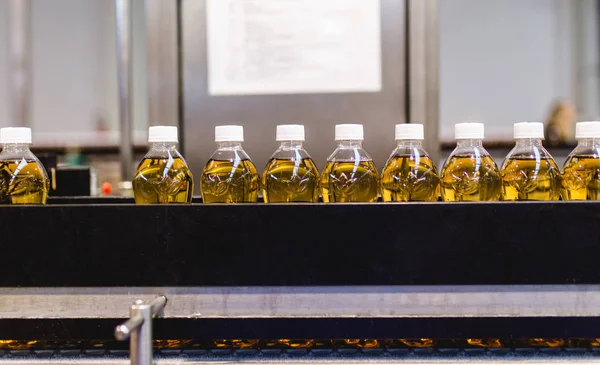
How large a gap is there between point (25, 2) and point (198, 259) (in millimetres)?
3831

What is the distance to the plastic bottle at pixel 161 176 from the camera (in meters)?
0.84

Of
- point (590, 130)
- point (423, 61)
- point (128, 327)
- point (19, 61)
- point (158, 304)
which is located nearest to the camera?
point (128, 327)

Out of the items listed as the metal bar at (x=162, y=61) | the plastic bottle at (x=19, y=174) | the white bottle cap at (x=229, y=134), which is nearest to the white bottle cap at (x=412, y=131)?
the white bottle cap at (x=229, y=134)

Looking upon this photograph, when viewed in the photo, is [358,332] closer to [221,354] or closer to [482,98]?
[221,354]

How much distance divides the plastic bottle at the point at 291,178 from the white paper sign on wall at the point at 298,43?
56cm

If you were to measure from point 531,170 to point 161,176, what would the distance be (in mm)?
550

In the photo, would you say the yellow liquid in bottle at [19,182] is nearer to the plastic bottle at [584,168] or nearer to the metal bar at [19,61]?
the plastic bottle at [584,168]

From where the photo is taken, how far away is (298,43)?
1394 mm

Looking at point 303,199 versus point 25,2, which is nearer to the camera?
point 303,199

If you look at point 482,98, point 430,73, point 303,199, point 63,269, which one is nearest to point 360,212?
point 303,199

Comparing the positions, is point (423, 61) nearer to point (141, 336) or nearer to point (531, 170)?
point (531, 170)

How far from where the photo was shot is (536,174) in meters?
0.84

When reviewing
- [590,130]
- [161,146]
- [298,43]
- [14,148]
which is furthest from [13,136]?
[590,130]

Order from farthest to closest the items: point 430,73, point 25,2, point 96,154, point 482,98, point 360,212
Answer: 1. point 482,98
2. point 25,2
3. point 96,154
4. point 430,73
5. point 360,212
